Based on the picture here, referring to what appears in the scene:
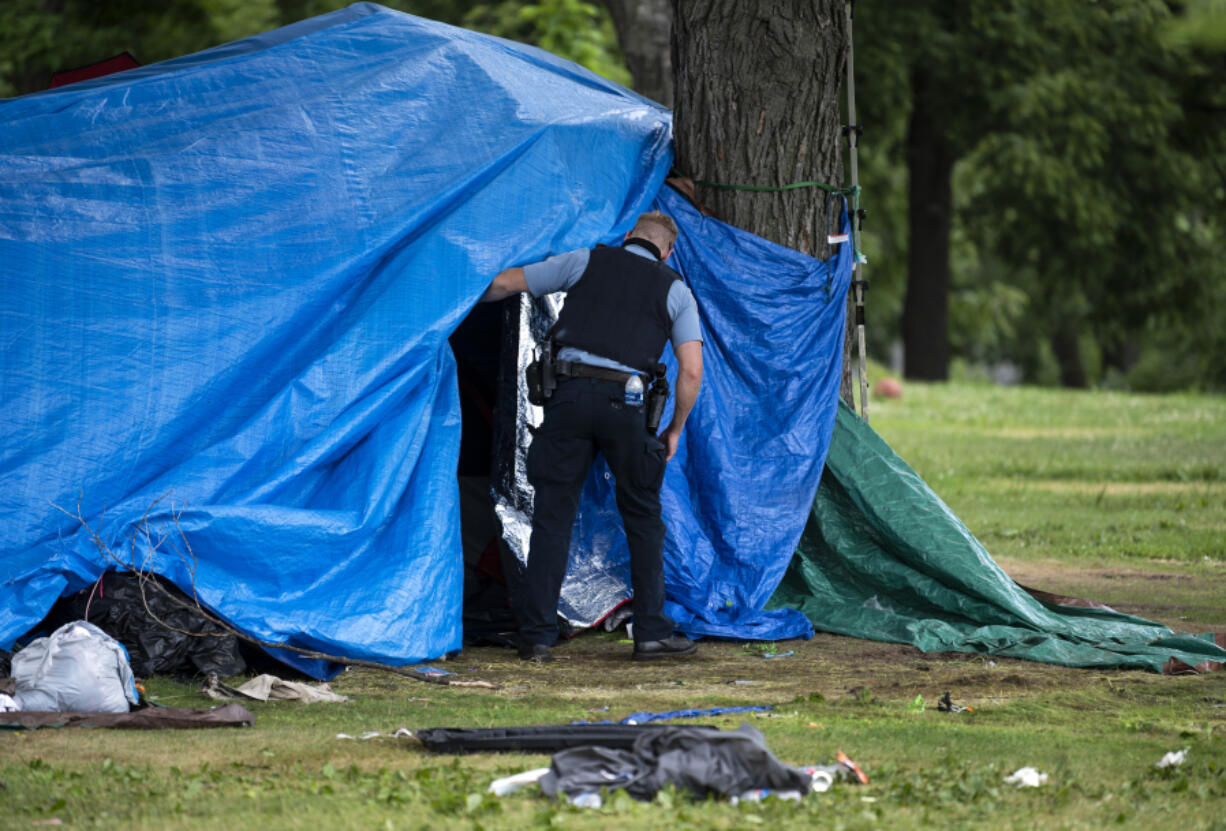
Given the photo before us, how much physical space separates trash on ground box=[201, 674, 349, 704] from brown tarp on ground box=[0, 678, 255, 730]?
0.42m

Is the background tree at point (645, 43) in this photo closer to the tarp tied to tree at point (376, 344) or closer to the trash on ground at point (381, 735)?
the tarp tied to tree at point (376, 344)

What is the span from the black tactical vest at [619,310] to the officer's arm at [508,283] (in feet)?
0.89

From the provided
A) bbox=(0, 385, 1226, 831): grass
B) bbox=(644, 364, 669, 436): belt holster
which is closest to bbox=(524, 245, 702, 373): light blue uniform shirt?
bbox=(644, 364, 669, 436): belt holster

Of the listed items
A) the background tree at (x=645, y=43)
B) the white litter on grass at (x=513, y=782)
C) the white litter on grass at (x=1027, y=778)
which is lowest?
the white litter on grass at (x=513, y=782)

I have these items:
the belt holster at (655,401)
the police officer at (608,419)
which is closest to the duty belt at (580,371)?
the police officer at (608,419)

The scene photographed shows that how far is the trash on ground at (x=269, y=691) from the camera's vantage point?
5289mm

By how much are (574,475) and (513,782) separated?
233 centimetres

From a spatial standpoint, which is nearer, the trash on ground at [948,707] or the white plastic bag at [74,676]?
the white plastic bag at [74,676]

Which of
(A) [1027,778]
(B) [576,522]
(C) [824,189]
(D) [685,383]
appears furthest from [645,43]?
(A) [1027,778]

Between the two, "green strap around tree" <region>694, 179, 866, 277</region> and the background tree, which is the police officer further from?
the background tree

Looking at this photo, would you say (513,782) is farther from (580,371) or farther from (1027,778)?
(580,371)

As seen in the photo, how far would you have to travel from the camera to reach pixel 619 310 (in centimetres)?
613

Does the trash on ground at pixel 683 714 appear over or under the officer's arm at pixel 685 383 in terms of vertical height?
under

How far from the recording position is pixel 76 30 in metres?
17.2
